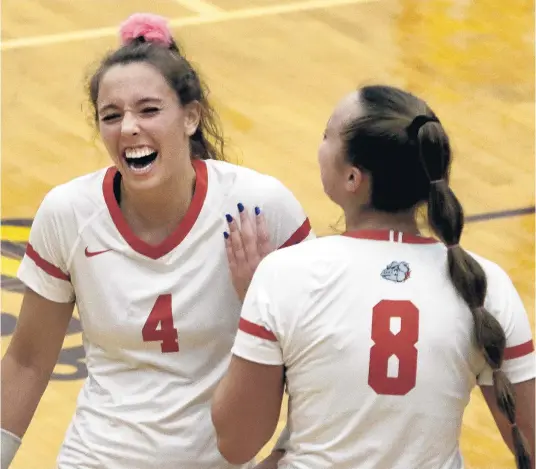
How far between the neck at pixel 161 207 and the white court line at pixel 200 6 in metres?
5.44

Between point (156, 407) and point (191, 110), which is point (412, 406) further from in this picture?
point (191, 110)

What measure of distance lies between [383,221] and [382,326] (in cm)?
21

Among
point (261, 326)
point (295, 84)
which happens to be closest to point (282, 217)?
point (261, 326)

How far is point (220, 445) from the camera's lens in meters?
2.43

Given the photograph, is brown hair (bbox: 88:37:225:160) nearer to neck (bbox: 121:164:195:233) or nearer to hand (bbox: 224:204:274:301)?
neck (bbox: 121:164:195:233)

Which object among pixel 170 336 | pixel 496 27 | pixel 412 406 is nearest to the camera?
pixel 412 406

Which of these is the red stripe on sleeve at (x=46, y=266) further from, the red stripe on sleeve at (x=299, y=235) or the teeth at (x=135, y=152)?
the red stripe on sleeve at (x=299, y=235)

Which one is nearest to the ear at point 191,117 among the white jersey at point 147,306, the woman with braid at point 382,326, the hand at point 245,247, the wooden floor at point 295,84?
the white jersey at point 147,306

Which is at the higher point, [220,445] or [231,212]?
[231,212]

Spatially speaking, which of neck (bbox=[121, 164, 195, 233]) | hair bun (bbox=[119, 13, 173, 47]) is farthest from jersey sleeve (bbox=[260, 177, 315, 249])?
hair bun (bbox=[119, 13, 173, 47])

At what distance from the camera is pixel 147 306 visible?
→ 108 inches

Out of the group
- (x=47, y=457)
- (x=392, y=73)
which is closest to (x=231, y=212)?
(x=47, y=457)

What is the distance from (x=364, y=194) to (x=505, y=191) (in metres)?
3.80

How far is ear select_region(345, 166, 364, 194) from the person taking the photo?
7.63 feet
